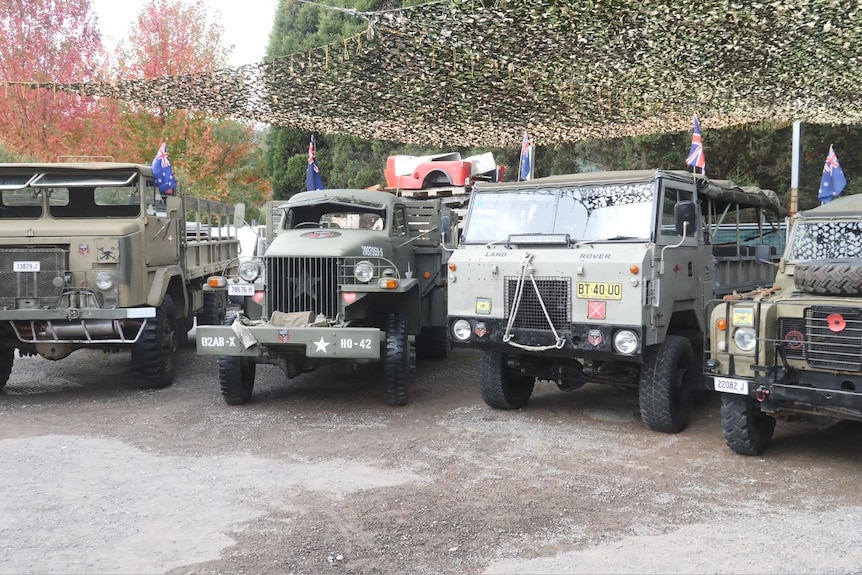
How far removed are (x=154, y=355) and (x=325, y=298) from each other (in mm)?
2283

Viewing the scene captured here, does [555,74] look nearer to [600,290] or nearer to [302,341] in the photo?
[600,290]

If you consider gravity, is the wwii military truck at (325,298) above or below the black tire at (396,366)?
above

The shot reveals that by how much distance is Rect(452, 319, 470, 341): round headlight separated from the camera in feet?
23.7

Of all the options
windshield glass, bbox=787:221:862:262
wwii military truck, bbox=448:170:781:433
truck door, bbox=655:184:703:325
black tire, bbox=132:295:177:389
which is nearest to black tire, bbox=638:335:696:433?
wwii military truck, bbox=448:170:781:433

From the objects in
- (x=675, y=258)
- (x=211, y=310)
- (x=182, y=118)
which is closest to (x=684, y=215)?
(x=675, y=258)

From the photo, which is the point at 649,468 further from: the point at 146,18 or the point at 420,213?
the point at 146,18

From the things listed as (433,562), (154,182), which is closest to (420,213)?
(154,182)

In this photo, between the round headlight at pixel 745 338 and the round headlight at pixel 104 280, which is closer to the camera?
the round headlight at pixel 745 338

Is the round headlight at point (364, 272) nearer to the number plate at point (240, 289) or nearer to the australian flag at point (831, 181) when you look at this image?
the number plate at point (240, 289)

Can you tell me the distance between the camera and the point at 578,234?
280 inches

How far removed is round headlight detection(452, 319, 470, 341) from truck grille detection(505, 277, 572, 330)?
0.42 metres

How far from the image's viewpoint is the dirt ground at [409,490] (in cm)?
432

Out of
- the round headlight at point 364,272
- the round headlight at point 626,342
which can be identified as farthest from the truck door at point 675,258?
the round headlight at point 364,272

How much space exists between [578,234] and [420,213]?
2.83 meters
